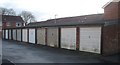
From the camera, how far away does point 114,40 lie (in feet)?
61.0

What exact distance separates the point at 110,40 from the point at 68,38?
6315 mm

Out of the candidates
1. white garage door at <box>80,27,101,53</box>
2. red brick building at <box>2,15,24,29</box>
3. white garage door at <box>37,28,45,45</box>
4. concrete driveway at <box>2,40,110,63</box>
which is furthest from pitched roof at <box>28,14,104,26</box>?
red brick building at <box>2,15,24,29</box>

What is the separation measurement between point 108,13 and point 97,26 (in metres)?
6.99

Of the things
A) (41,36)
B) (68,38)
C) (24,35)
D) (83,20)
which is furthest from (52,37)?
(24,35)

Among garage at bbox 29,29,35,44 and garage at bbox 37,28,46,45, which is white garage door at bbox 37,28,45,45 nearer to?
garage at bbox 37,28,46,45

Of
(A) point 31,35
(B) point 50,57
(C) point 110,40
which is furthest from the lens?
(A) point 31,35

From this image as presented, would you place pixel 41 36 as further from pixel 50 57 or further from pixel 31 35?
pixel 50 57

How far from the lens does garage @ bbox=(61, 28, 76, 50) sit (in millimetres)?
22312

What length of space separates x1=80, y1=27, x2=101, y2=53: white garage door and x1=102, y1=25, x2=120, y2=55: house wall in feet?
1.99

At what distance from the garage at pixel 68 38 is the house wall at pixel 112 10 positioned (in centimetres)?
529

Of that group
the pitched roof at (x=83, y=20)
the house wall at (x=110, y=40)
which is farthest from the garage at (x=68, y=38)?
the house wall at (x=110, y=40)

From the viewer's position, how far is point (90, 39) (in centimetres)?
A: 1970

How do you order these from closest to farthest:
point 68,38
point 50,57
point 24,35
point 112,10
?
point 50,57, point 68,38, point 112,10, point 24,35

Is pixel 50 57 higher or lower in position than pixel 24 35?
lower
